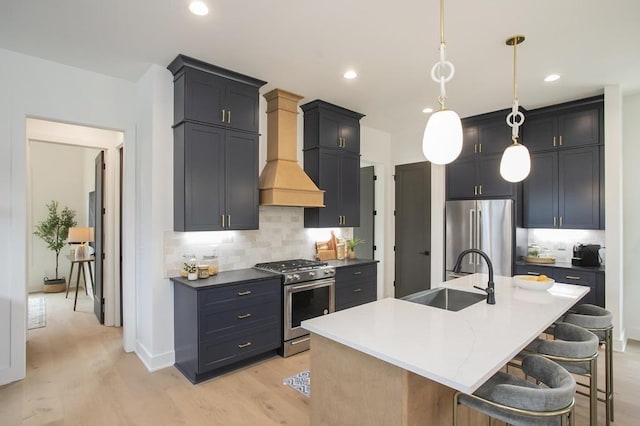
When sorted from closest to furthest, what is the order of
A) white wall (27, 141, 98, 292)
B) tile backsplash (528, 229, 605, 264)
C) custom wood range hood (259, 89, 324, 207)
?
1. custom wood range hood (259, 89, 324, 207)
2. tile backsplash (528, 229, 605, 264)
3. white wall (27, 141, 98, 292)

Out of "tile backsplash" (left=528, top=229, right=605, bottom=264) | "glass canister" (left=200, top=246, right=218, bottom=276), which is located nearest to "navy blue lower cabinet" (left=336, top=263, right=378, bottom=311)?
"glass canister" (left=200, top=246, right=218, bottom=276)

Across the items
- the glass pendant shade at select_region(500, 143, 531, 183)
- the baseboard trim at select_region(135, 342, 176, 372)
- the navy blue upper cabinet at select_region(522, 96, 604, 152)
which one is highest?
the navy blue upper cabinet at select_region(522, 96, 604, 152)

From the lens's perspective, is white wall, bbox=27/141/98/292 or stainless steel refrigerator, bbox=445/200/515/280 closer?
stainless steel refrigerator, bbox=445/200/515/280

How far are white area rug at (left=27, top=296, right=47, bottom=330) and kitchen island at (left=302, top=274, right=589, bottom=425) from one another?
4.69m

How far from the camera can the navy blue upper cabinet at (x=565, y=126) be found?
409cm

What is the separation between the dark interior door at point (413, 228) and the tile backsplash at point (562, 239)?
59.5 inches

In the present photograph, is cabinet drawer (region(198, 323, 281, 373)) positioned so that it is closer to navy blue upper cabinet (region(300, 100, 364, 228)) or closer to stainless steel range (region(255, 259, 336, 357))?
stainless steel range (region(255, 259, 336, 357))

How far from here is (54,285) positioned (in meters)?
6.58

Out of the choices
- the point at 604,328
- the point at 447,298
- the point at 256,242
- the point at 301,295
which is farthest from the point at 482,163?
the point at 256,242

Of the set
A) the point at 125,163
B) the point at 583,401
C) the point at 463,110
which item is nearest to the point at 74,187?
the point at 125,163

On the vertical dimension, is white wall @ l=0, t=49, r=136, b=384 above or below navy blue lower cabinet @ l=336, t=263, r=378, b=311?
above

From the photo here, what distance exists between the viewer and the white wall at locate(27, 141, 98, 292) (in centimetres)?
660

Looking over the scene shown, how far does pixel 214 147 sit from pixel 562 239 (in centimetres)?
464

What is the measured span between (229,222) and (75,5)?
6.87ft
